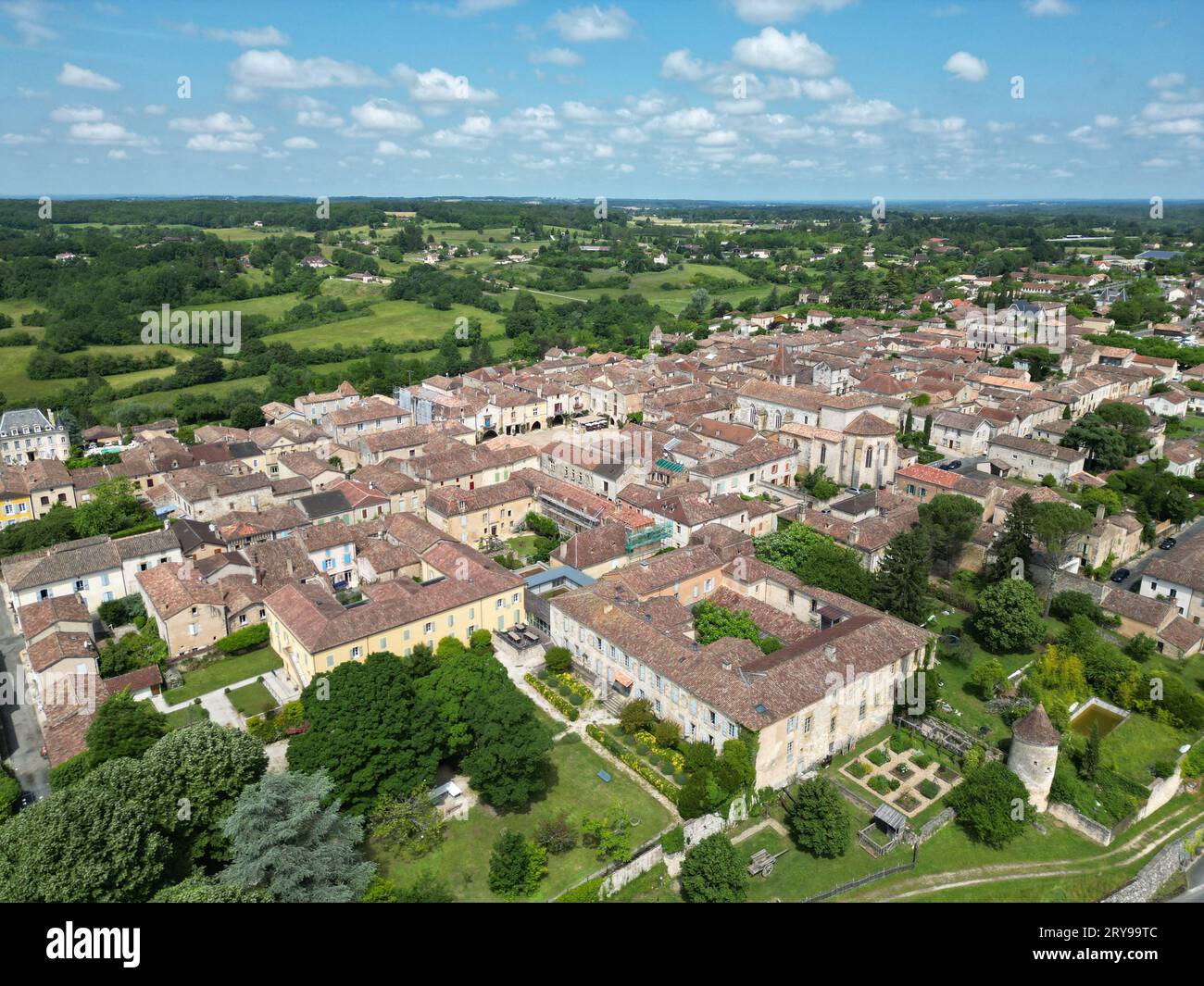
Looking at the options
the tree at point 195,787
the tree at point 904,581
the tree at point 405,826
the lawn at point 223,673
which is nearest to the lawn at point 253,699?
the lawn at point 223,673

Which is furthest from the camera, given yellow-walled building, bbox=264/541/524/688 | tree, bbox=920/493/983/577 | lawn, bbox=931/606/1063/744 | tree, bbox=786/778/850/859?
tree, bbox=920/493/983/577

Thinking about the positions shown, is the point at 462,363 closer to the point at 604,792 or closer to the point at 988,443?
the point at 988,443

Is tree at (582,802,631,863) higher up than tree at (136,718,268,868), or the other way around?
tree at (136,718,268,868)

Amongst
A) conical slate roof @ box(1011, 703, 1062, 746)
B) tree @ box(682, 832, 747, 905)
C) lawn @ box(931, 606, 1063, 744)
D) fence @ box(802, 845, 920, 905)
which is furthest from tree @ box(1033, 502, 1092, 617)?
tree @ box(682, 832, 747, 905)

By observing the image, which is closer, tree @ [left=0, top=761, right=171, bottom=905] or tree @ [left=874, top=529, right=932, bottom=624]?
tree @ [left=0, top=761, right=171, bottom=905]

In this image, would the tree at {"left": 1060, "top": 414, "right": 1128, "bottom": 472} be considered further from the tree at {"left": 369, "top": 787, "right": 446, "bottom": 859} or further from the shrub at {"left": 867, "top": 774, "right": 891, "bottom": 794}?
the tree at {"left": 369, "top": 787, "right": 446, "bottom": 859}

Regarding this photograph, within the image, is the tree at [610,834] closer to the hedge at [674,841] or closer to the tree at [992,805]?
the hedge at [674,841]
